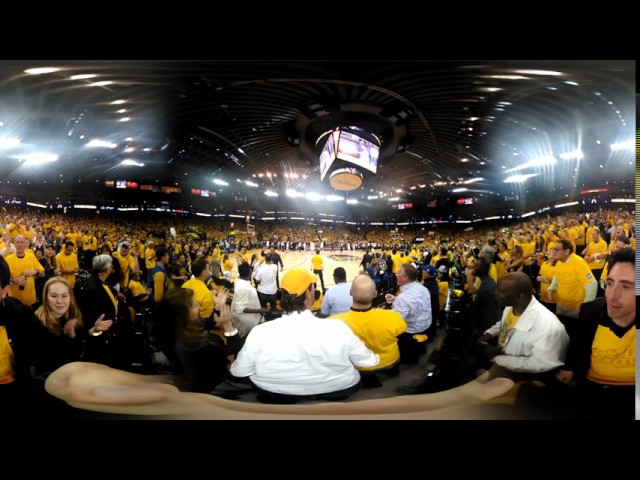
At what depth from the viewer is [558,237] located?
Result: 8.98ft

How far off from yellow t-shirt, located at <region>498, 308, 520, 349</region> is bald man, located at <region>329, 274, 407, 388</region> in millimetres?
857

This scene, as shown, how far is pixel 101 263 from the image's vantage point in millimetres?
2594

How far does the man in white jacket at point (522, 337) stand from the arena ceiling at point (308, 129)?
91 cm

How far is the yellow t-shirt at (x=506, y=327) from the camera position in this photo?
247cm

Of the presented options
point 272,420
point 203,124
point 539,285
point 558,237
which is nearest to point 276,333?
point 272,420

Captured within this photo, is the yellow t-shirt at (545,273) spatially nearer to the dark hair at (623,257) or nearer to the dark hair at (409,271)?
the dark hair at (623,257)

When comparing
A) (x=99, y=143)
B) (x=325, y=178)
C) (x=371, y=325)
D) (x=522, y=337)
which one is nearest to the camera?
(x=371, y=325)

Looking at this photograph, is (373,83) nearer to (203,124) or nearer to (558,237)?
(203,124)

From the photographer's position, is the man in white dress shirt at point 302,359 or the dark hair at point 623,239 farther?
the dark hair at point 623,239

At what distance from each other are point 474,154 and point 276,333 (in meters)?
2.46

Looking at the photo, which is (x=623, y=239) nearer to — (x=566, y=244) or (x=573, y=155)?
(x=566, y=244)

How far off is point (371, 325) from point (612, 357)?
193 cm

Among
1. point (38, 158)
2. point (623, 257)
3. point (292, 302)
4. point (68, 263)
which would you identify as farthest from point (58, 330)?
point (623, 257)

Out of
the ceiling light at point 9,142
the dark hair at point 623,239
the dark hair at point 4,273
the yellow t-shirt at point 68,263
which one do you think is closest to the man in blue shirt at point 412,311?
the dark hair at point 623,239
